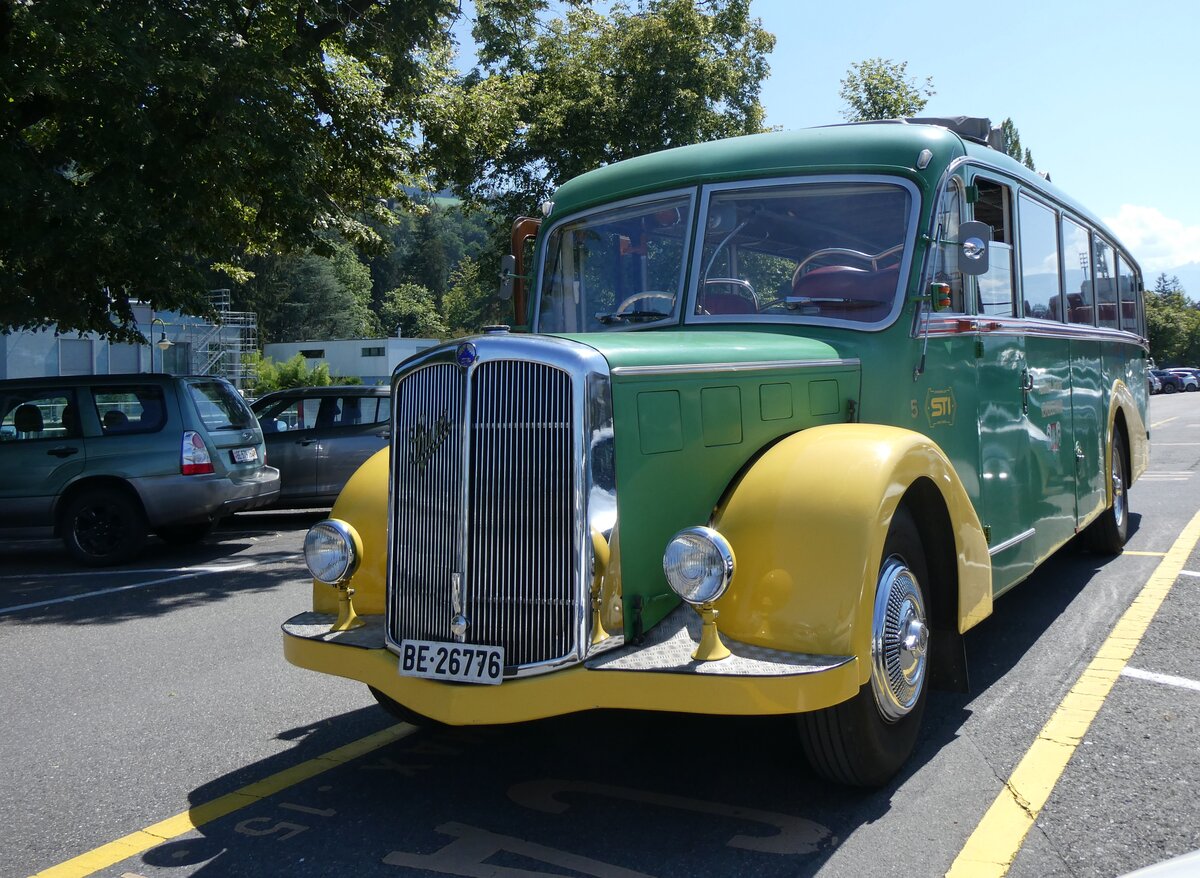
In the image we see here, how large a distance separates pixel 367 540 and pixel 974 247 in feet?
9.52

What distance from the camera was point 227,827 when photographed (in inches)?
151

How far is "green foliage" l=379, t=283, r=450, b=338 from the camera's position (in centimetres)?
9662

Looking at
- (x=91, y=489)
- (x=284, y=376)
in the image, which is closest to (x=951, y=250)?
(x=91, y=489)

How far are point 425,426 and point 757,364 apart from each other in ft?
4.22

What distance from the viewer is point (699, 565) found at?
11.4 feet

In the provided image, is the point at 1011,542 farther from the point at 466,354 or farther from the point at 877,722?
the point at 466,354

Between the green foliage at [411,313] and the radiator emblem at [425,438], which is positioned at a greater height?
the green foliage at [411,313]

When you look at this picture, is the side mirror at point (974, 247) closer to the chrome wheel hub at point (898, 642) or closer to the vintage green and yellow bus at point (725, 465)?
the vintage green and yellow bus at point (725, 465)

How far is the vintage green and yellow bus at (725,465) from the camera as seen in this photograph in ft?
11.7

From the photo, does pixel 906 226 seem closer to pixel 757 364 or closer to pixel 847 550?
pixel 757 364

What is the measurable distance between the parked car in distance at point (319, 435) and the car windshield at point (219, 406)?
177 centimetres

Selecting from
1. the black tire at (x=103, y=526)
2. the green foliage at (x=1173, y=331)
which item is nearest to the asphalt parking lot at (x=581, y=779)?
the black tire at (x=103, y=526)

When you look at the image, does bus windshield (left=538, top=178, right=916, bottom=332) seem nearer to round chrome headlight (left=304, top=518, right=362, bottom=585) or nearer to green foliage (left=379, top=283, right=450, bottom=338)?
round chrome headlight (left=304, top=518, right=362, bottom=585)

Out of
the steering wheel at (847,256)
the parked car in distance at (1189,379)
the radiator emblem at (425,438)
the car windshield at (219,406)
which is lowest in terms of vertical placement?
the radiator emblem at (425,438)
